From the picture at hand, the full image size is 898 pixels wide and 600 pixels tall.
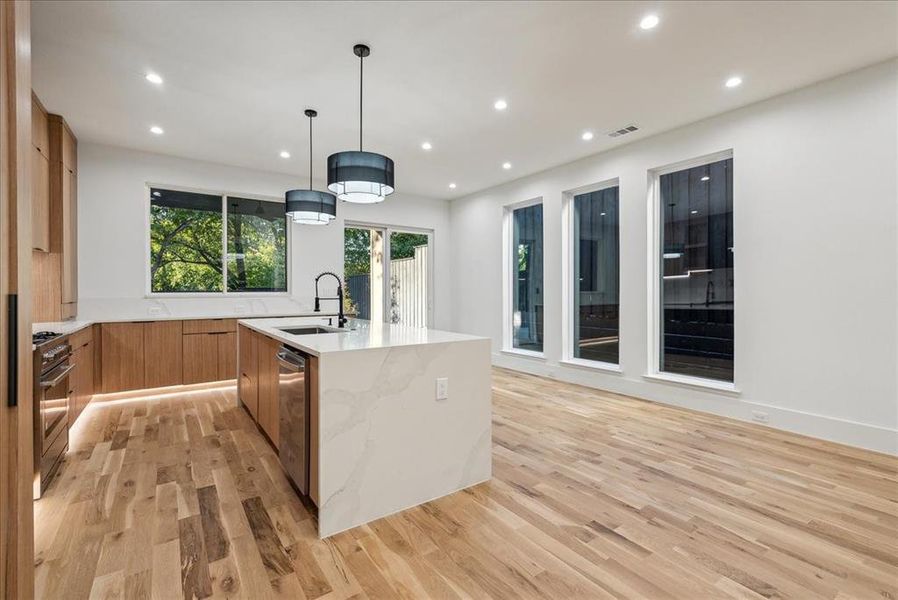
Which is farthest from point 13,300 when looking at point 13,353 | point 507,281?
point 507,281

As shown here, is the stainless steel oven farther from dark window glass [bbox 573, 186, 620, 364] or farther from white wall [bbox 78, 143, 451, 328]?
dark window glass [bbox 573, 186, 620, 364]

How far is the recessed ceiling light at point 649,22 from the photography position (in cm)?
269

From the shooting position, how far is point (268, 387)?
3305mm

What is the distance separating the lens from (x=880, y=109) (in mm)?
3264

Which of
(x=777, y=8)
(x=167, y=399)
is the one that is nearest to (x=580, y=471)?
(x=777, y=8)

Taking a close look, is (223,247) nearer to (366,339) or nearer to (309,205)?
(309,205)

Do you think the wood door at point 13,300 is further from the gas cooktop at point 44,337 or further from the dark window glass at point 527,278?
the dark window glass at point 527,278

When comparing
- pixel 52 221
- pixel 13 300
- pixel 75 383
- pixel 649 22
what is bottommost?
pixel 75 383

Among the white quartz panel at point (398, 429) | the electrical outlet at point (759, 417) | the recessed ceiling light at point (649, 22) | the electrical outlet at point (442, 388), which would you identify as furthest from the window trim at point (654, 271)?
the electrical outlet at point (442, 388)

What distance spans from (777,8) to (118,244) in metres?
6.55

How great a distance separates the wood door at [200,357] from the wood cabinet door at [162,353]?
60 mm

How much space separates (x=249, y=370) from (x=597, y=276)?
422 centimetres

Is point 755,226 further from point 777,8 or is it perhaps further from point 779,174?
point 777,8

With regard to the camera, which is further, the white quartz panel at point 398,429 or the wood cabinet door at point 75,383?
the wood cabinet door at point 75,383
